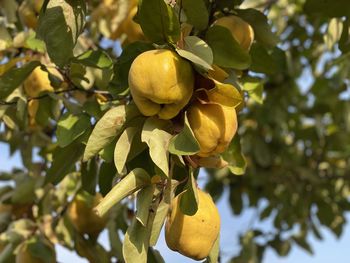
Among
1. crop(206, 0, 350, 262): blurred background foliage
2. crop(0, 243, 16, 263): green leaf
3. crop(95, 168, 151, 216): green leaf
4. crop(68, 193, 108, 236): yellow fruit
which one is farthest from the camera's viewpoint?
crop(206, 0, 350, 262): blurred background foliage

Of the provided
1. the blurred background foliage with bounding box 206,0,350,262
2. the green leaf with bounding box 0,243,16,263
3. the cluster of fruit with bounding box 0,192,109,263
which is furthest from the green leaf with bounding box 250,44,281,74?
the blurred background foliage with bounding box 206,0,350,262

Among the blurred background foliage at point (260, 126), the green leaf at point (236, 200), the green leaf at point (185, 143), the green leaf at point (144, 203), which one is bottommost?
the green leaf at point (236, 200)

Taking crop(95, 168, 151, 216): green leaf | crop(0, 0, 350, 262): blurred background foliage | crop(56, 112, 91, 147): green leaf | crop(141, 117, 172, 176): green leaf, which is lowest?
crop(0, 0, 350, 262): blurred background foliage

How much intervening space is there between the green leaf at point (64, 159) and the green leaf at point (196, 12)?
15.4 inches

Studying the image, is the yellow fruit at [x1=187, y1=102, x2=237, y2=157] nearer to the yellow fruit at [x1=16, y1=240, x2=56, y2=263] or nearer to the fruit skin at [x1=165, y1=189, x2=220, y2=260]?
the fruit skin at [x1=165, y1=189, x2=220, y2=260]

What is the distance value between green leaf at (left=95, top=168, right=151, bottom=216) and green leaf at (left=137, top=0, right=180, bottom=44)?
254 mm

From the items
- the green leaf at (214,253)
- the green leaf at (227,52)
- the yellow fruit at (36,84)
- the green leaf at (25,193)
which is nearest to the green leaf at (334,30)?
the green leaf at (227,52)

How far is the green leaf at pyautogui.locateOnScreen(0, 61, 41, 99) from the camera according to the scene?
1.56m

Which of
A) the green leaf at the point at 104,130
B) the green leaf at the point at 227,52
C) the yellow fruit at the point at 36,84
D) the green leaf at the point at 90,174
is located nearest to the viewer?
the green leaf at the point at 104,130

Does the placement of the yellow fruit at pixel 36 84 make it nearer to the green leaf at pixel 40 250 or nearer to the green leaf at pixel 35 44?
the green leaf at pixel 35 44

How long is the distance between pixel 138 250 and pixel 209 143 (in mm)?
217

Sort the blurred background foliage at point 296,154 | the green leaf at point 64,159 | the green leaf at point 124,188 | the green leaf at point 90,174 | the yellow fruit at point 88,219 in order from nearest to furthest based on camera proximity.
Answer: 1. the green leaf at point 124,188
2. the green leaf at point 64,159
3. the green leaf at point 90,174
4. the yellow fruit at point 88,219
5. the blurred background foliage at point 296,154

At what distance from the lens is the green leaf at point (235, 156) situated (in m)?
1.47

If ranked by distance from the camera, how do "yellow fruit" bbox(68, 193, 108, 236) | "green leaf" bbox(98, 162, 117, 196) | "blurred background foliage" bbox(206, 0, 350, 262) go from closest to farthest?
"green leaf" bbox(98, 162, 117, 196) < "yellow fruit" bbox(68, 193, 108, 236) < "blurred background foliage" bbox(206, 0, 350, 262)
